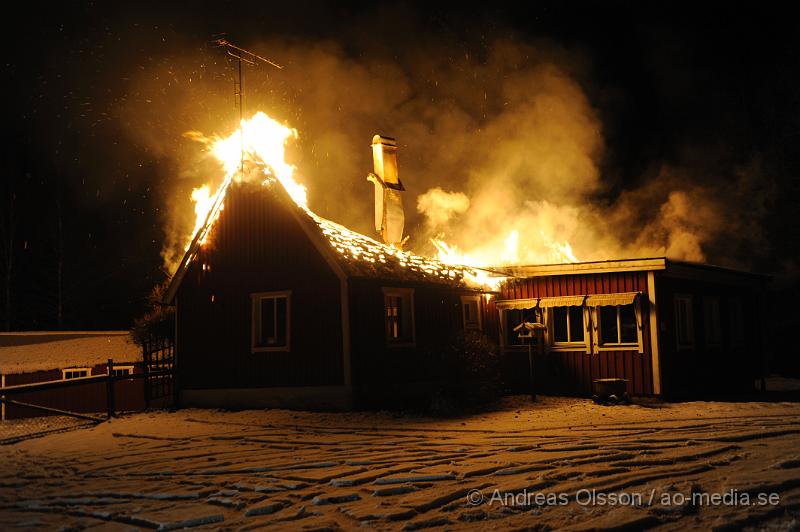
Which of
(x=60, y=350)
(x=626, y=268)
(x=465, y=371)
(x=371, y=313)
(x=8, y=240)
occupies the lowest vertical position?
(x=465, y=371)

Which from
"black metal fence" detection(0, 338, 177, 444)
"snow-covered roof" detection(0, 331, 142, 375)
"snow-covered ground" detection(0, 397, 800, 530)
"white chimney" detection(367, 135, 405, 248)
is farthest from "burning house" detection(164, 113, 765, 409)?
"snow-covered roof" detection(0, 331, 142, 375)

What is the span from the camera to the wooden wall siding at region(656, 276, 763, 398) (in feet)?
63.9

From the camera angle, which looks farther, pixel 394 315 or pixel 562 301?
pixel 562 301

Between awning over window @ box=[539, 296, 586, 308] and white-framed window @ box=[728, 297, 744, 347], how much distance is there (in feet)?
20.2

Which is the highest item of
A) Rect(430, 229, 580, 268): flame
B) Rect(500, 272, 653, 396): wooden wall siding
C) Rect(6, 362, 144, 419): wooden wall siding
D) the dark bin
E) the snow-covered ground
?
Rect(430, 229, 580, 268): flame

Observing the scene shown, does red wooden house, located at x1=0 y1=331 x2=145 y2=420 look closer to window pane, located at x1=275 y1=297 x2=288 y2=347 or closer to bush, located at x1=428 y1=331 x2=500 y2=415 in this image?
window pane, located at x1=275 y1=297 x2=288 y2=347

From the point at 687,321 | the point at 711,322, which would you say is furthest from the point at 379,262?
the point at 711,322

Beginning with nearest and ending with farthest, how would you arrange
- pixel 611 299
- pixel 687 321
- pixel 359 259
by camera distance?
pixel 359 259, pixel 611 299, pixel 687 321

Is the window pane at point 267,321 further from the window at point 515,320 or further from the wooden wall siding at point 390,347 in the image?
the window at point 515,320

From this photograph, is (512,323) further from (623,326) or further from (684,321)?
(684,321)

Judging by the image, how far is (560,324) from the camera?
21219 millimetres

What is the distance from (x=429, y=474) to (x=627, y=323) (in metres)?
13.4

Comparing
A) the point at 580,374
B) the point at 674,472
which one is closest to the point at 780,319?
the point at 580,374

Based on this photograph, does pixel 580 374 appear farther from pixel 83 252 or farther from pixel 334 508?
pixel 83 252
